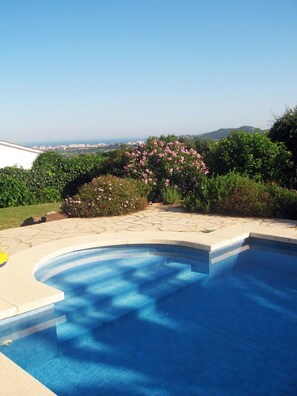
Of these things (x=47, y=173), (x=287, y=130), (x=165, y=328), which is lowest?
(x=165, y=328)

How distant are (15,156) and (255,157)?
1118cm

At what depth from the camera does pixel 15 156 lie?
58.6ft

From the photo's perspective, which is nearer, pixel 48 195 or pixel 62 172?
pixel 48 195

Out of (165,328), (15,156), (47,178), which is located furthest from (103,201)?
(15,156)

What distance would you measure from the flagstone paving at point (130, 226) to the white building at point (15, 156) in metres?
8.95

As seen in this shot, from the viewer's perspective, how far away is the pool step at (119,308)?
4470mm

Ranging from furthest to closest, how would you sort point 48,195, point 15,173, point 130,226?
point 48,195, point 15,173, point 130,226

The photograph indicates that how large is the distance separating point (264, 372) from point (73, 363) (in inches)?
72.1

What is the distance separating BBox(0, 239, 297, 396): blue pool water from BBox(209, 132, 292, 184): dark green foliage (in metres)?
4.87

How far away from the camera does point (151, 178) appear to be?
40.3ft

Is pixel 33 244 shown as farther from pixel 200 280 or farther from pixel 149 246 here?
pixel 200 280

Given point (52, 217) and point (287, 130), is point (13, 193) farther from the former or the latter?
point (287, 130)

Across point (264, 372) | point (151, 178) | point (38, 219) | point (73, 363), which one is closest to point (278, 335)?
point (264, 372)

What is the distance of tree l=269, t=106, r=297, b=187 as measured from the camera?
12.8m
